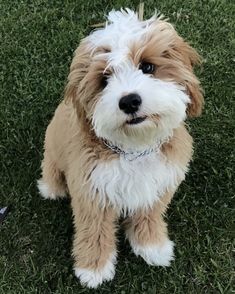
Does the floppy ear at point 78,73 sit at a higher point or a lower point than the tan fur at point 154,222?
higher

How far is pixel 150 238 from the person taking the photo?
3607 mm

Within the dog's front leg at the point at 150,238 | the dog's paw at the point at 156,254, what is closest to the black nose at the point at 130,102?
the dog's front leg at the point at 150,238

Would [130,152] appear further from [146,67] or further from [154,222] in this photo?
[154,222]

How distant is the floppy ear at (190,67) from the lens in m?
2.82

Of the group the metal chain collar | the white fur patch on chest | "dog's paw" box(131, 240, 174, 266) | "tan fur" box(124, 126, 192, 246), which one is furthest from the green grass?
the metal chain collar

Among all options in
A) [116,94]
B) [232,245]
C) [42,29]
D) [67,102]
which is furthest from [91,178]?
[42,29]

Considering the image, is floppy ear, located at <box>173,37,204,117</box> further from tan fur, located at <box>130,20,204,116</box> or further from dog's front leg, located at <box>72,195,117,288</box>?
dog's front leg, located at <box>72,195,117,288</box>

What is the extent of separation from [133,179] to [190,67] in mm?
657

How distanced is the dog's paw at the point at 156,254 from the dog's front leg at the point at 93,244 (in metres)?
0.17

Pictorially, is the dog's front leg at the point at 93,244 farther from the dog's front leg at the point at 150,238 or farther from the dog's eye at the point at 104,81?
the dog's eye at the point at 104,81

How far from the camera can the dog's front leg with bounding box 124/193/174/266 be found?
3559mm

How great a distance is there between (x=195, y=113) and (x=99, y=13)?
2.23 metres

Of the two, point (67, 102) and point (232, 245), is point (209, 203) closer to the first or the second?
point (232, 245)

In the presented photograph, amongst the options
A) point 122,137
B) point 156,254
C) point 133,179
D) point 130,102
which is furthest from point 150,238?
point 130,102
